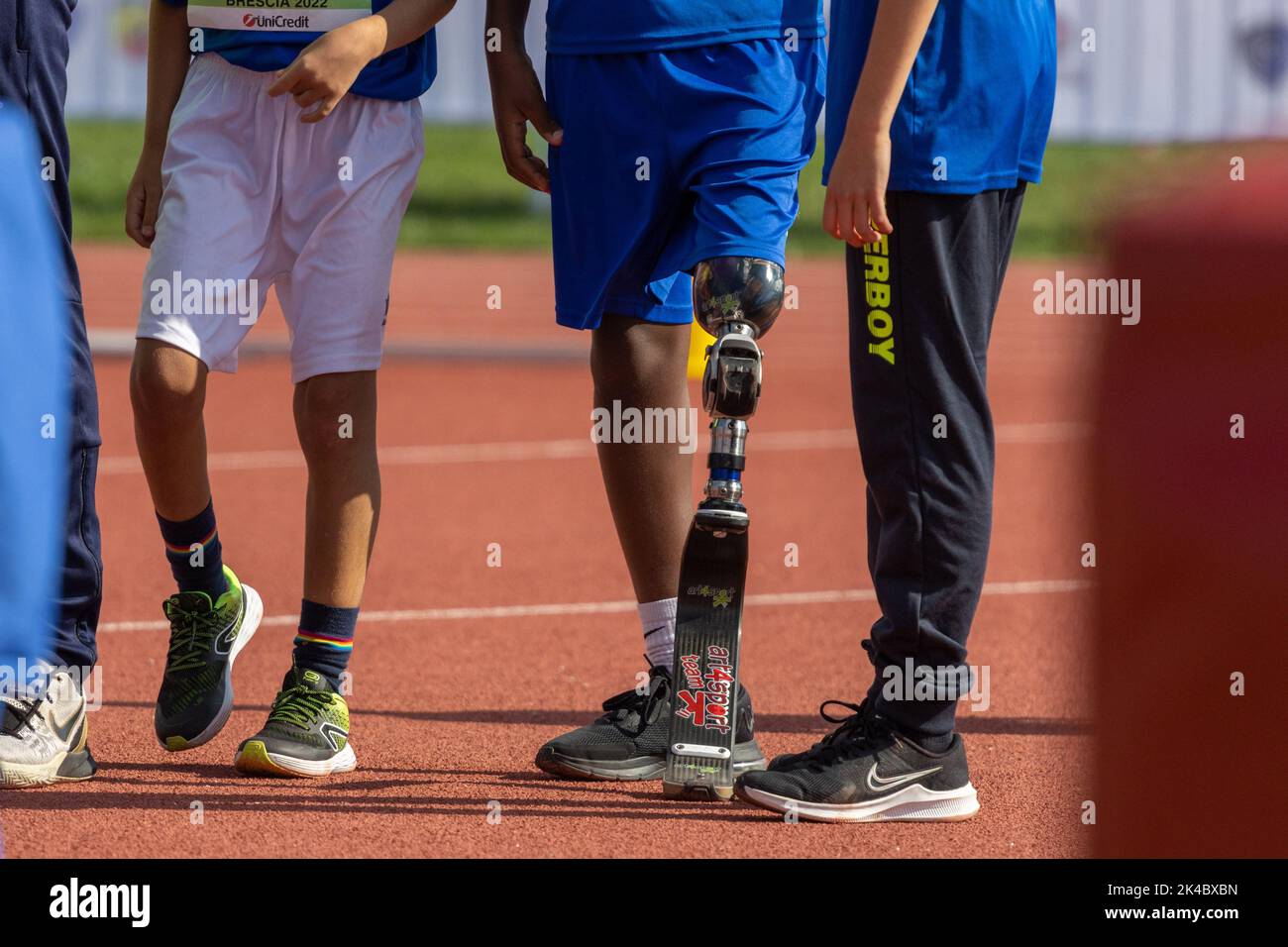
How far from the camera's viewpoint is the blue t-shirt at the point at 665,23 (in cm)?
341

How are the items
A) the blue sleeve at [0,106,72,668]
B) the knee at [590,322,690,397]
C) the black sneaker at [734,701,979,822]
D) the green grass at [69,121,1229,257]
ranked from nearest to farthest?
1. the blue sleeve at [0,106,72,668]
2. the black sneaker at [734,701,979,822]
3. the knee at [590,322,690,397]
4. the green grass at [69,121,1229,257]

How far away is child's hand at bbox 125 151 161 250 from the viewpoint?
3744mm

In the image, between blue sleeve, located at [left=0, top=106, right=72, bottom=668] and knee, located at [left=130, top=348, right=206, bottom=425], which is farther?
knee, located at [left=130, top=348, right=206, bottom=425]

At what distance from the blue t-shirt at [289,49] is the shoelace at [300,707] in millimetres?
1206

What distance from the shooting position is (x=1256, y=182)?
0.93 meters

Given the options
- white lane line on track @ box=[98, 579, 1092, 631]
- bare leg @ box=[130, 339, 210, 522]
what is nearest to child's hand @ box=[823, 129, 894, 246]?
bare leg @ box=[130, 339, 210, 522]

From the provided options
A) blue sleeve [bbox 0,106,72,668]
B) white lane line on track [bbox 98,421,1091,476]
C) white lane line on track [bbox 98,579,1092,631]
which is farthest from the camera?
white lane line on track [bbox 98,421,1091,476]

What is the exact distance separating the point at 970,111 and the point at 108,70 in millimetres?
20047

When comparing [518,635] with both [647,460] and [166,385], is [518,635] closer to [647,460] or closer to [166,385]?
[647,460]

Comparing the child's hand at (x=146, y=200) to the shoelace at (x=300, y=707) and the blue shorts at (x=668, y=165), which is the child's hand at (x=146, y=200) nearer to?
the blue shorts at (x=668, y=165)

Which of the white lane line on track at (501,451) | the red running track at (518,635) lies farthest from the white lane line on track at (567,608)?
the white lane line on track at (501,451)

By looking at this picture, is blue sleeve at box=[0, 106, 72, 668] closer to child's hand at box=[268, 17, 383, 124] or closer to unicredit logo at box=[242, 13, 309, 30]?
child's hand at box=[268, 17, 383, 124]

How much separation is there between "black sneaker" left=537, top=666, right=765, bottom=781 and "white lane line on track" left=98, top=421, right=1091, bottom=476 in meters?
4.37
